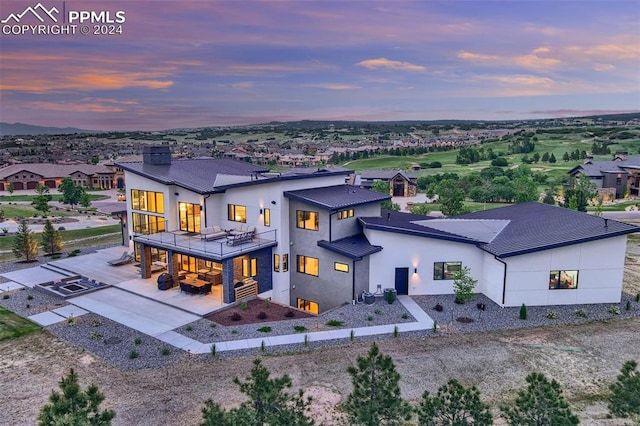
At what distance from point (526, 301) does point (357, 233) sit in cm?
992

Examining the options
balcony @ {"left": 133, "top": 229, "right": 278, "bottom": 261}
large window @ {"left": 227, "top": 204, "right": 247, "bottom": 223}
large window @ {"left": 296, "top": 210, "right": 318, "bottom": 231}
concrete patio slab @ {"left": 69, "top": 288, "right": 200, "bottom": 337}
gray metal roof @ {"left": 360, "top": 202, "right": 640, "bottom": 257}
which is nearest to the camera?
concrete patio slab @ {"left": 69, "top": 288, "right": 200, "bottom": 337}

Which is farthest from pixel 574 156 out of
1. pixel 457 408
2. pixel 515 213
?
pixel 457 408

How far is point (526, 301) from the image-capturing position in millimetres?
22516

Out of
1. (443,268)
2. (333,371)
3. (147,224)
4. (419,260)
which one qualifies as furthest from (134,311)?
(443,268)

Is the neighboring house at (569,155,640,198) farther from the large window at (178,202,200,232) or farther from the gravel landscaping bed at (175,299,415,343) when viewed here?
the large window at (178,202,200,232)

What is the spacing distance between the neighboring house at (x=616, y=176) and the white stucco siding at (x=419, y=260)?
59.2 meters

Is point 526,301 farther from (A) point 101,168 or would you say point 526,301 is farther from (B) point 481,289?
(A) point 101,168

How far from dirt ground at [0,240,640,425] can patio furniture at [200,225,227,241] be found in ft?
30.4

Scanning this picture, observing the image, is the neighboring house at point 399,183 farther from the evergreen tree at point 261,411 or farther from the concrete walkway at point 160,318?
the evergreen tree at point 261,411

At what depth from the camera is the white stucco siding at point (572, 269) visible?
2220cm

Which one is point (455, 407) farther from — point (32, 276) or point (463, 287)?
point (32, 276)

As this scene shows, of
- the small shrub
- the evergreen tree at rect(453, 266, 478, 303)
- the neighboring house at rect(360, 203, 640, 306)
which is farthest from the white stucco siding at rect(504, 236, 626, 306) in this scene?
the evergreen tree at rect(453, 266, 478, 303)

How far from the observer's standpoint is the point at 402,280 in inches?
963

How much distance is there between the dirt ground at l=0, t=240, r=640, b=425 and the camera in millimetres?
14078
